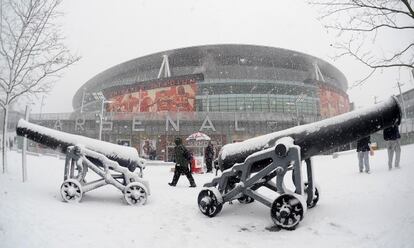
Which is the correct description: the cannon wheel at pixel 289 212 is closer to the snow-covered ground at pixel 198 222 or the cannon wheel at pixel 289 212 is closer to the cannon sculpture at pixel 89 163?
the snow-covered ground at pixel 198 222

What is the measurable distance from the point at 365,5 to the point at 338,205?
407 cm

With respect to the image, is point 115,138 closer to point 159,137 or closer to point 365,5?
point 159,137

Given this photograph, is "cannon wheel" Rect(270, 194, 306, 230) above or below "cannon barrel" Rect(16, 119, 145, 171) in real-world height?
below

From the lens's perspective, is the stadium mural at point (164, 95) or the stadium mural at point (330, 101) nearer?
the stadium mural at point (164, 95)

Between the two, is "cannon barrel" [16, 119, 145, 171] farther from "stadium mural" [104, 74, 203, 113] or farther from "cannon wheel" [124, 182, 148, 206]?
"stadium mural" [104, 74, 203, 113]

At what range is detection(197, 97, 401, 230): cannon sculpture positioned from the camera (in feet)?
13.6

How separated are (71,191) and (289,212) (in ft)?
13.6

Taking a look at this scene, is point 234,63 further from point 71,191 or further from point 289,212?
point 289,212

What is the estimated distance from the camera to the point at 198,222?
4738 mm

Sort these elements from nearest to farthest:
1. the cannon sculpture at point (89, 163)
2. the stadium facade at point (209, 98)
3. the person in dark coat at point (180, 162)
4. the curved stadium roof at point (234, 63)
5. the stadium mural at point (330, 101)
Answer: the cannon sculpture at point (89, 163) → the person in dark coat at point (180, 162) → the stadium facade at point (209, 98) → the curved stadium roof at point (234, 63) → the stadium mural at point (330, 101)

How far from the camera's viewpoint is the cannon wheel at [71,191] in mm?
5609

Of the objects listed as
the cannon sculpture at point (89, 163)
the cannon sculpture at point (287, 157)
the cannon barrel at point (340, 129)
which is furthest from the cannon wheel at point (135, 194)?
the cannon barrel at point (340, 129)

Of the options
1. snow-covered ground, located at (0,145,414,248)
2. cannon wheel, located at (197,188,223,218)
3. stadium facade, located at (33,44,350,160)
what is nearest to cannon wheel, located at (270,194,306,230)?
snow-covered ground, located at (0,145,414,248)

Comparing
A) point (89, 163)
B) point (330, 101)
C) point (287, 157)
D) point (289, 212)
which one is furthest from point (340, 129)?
point (330, 101)
